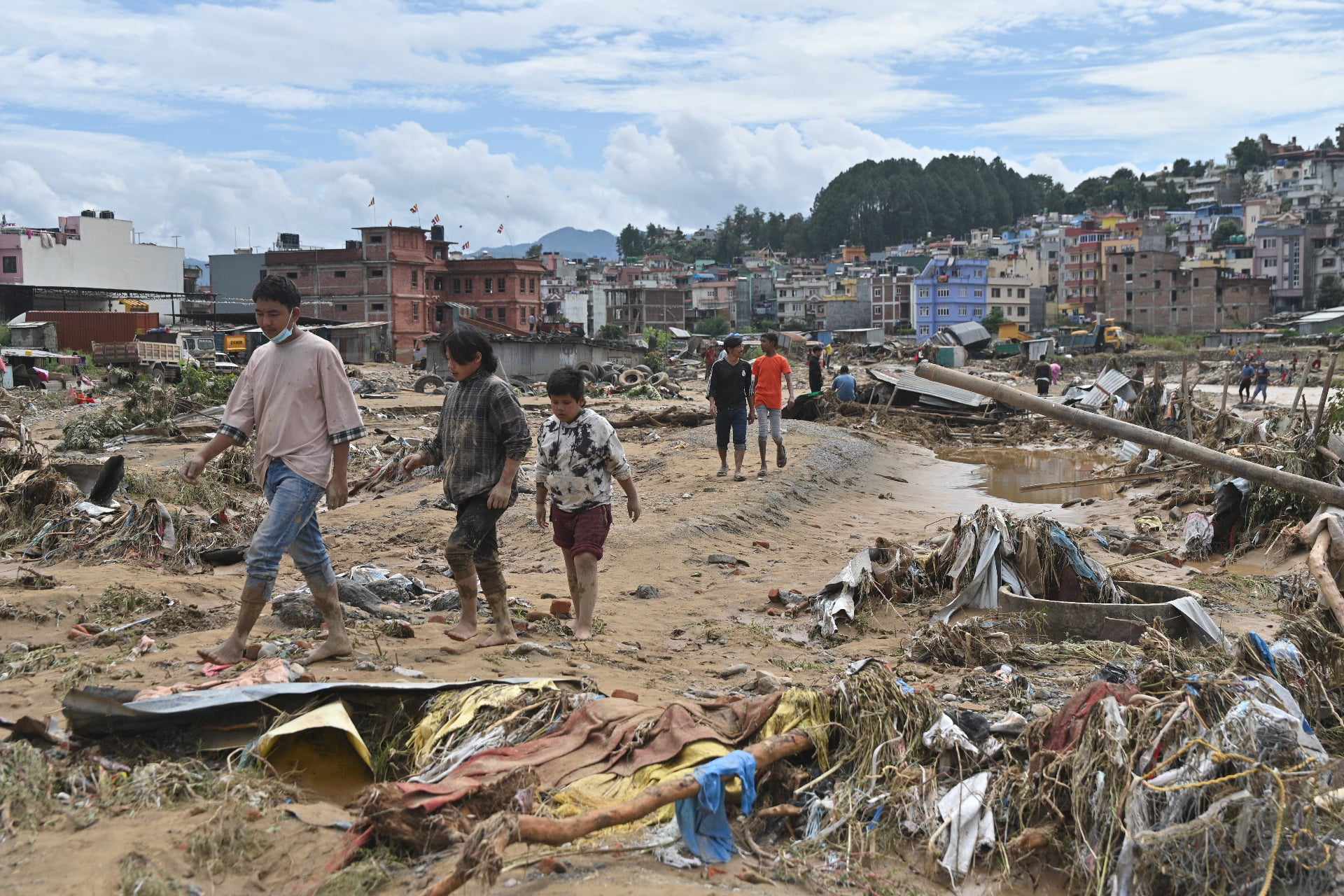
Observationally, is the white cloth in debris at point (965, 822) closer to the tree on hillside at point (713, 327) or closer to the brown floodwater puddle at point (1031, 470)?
the brown floodwater puddle at point (1031, 470)

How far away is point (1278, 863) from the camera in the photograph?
126 inches

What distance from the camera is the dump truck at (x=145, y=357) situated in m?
31.7

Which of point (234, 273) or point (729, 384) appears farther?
point (234, 273)

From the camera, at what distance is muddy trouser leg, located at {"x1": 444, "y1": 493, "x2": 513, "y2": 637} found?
17.8ft

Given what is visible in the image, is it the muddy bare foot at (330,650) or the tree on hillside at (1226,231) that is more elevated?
the tree on hillside at (1226,231)

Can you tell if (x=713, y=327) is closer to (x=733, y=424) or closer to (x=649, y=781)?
(x=733, y=424)

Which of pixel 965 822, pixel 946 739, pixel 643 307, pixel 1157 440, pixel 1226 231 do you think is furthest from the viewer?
pixel 1226 231

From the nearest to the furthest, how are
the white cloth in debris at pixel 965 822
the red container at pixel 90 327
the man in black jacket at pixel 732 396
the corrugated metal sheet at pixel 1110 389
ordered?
the white cloth in debris at pixel 965 822 → the man in black jacket at pixel 732 396 → the corrugated metal sheet at pixel 1110 389 → the red container at pixel 90 327

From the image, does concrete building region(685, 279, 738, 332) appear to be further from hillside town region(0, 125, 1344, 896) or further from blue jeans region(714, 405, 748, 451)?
blue jeans region(714, 405, 748, 451)

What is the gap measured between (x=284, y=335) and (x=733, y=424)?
7419mm

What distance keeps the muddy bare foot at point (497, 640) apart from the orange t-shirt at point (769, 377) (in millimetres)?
6799

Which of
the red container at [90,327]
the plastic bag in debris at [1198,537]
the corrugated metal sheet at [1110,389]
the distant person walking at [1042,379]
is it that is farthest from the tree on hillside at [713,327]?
the plastic bag in debris at [1198,537]

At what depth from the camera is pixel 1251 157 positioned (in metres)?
160

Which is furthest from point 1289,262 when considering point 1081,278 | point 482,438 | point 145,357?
point 482,438
